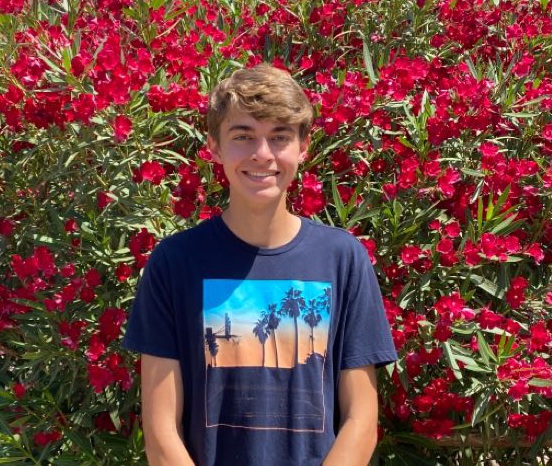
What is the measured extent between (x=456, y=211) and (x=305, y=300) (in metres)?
1.10

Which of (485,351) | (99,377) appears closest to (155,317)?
(99,377)

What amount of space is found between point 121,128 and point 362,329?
109 cm

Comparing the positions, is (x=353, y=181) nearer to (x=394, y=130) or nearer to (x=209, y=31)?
(x=394, y=130)

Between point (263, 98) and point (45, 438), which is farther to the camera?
point (45, 438)

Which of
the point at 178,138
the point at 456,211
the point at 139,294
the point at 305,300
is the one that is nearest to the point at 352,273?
the point at 305,300

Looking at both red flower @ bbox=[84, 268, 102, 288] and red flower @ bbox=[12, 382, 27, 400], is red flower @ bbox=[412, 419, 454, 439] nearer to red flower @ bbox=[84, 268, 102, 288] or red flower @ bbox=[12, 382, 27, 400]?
red flower @ bbox=[84, 268, 102, 288]

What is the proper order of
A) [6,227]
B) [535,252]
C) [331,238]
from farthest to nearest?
[6,227] < [535,252] < [331,238]

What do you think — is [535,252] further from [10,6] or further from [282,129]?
[10,6]

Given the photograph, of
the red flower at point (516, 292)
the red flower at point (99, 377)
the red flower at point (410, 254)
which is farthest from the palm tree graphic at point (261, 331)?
the red flower at point (516, 292)

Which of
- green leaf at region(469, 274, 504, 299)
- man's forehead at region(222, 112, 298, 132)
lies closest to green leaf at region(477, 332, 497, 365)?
green leaf at region(469, 274, 504, 299)

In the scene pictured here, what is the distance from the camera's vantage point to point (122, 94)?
3.11 m

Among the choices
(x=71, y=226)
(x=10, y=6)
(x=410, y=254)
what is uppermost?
(x=10, y=6)

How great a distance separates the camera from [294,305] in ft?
7.80

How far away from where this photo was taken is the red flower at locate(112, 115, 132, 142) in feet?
10.2
